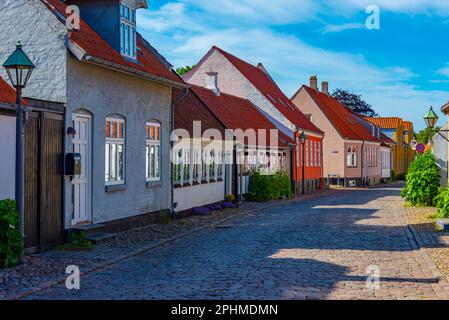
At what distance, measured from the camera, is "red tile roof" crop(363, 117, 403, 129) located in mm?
69312

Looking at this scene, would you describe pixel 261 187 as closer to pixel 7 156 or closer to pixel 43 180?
pixel 43 180

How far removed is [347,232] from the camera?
15172 mm

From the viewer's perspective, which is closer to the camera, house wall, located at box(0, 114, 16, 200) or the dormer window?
house wall, located at box(0, 114, 16, 200)

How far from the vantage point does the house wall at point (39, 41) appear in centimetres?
1220

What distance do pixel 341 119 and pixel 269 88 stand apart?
12.8 m

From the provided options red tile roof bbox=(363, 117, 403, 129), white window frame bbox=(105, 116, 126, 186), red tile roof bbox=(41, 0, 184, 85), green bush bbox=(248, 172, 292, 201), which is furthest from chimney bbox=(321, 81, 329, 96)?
white window frame bbox=(105, 116, 126, 186)

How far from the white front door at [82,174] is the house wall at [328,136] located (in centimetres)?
3357

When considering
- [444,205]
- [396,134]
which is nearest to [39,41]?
[444,205]

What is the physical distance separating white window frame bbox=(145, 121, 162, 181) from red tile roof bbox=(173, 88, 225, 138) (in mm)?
1691

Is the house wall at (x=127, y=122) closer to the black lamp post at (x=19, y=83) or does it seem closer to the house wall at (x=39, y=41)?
the house wall at (x=39, y=41)

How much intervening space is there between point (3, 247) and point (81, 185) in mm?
3702

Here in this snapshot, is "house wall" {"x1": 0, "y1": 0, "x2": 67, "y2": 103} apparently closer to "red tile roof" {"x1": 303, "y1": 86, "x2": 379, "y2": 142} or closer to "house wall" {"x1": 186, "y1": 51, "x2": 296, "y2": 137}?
"house wall" {"x1": 186, "y1": 51, "x2": 296, "y2": 137}
